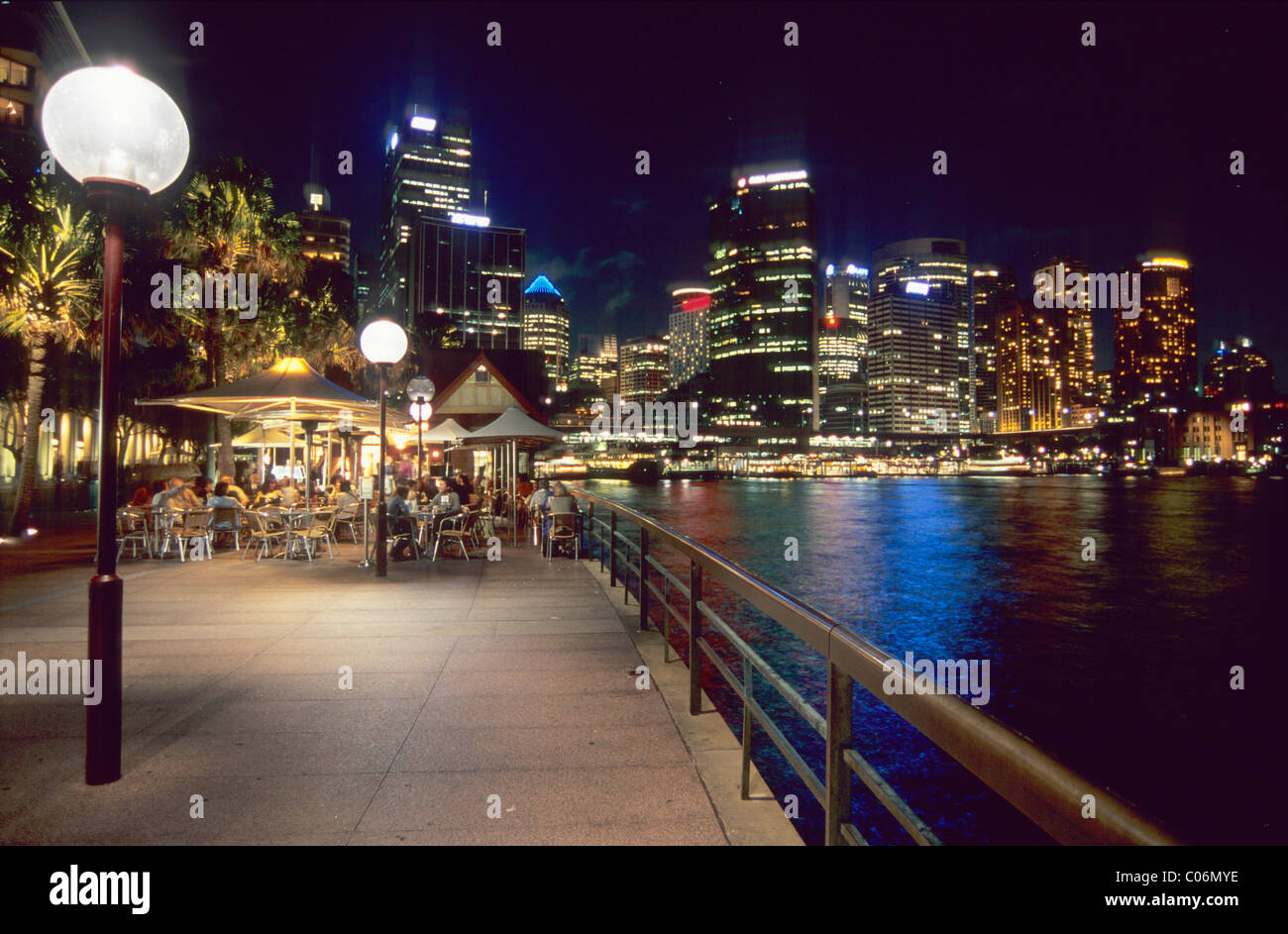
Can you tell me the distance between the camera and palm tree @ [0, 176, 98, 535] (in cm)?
1631

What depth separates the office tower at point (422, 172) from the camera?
17412 cm

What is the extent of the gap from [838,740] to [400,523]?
11.8m

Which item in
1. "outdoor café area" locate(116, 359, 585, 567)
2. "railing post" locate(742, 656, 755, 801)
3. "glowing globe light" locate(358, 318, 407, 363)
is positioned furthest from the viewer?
"outdoor café area" locate(116, 359, 585, 567)

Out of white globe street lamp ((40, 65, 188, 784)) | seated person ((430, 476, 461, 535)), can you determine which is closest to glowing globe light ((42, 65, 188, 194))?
white globe street lamp ((40, 65, 188, 784))

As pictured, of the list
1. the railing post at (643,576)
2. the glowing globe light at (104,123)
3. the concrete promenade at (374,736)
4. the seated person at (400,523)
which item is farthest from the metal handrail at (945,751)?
the seated person at (400,523)

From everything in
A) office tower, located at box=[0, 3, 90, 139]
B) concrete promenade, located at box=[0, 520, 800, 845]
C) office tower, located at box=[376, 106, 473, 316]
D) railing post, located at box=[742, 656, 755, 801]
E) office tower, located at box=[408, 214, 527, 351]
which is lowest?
concrete promenade, located at box=[0, 520, 800, 845]

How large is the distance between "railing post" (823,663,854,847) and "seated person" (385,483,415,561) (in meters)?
11.1

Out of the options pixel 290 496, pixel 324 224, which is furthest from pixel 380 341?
pixel 324 224

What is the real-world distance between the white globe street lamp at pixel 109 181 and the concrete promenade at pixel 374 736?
1.39ft

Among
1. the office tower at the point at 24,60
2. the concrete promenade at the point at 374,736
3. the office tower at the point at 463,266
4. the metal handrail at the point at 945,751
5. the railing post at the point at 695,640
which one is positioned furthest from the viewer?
the office tower at the point at 463,266

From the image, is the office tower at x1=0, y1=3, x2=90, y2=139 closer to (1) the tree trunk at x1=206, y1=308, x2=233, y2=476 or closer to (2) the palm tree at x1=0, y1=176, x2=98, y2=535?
(2) the palm tree at x1=0, y1=176, x2=98, y2=535

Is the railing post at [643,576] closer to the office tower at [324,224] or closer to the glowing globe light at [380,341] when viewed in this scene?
the glowing globe light at [380,341]

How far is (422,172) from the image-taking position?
176 m

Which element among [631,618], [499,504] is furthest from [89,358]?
[631,618]
